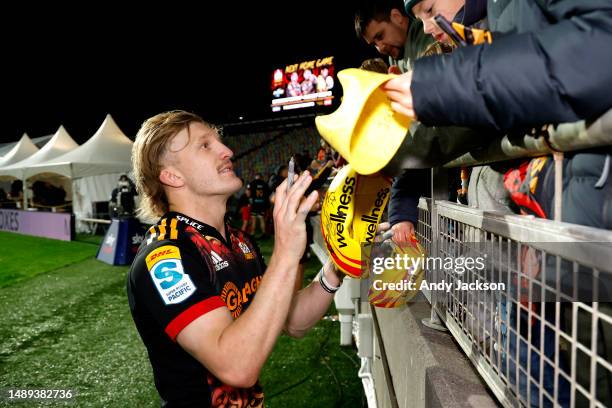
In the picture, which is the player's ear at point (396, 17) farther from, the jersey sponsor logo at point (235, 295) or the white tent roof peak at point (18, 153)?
the white tent roof peak at point (18, 153)

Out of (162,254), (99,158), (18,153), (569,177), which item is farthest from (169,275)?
(18,153)

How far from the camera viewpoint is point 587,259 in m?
0.64

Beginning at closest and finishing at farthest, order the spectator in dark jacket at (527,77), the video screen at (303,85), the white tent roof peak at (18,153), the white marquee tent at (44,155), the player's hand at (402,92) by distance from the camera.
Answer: the spectator in dark jacket at (527,77) < the player's hand at (402,92) < the white marquee tent at (44,155) < the white tent roof peak at (18,153) < the video screen at (303,85)

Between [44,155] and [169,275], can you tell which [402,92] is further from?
[44,155]

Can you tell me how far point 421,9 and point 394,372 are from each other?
1550 millimetres

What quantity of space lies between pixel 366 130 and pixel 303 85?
28.0 m

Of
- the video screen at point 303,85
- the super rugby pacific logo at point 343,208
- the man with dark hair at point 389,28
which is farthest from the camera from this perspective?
the video screen at point 303,85

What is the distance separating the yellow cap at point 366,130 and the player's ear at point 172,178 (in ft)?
3.21

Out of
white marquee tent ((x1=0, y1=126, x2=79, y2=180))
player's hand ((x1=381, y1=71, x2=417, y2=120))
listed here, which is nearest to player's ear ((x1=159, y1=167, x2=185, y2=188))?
player's hand ((x1=381, y1=71, x2=417, y2=120))

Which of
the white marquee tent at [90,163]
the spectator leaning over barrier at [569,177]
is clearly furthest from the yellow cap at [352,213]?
the white marquee tent at [90,163]

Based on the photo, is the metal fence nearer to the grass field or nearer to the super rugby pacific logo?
the super rugby pacific logo

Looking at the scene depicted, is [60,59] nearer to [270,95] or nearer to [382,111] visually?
[270,95]

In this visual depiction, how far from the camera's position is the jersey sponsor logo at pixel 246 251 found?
1.91 metres

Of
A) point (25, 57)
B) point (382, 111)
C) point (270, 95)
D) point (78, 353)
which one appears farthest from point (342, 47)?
point (382, 111)
